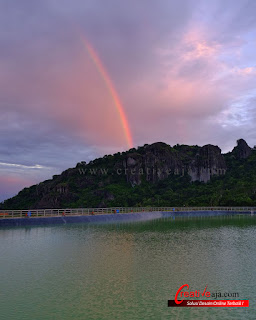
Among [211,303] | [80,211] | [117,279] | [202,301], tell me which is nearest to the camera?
[211,303]

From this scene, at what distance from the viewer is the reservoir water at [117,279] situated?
12969 mm

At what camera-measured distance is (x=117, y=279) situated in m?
17.6

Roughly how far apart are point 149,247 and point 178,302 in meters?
15.3

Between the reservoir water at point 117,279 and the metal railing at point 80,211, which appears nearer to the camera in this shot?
the reservoir water at point 117,279

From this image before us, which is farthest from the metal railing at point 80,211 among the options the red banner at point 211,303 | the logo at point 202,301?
the red banner at point 211,303

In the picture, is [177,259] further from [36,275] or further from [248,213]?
[248,213]

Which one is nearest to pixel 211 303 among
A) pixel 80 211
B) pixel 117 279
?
pixel 117 279

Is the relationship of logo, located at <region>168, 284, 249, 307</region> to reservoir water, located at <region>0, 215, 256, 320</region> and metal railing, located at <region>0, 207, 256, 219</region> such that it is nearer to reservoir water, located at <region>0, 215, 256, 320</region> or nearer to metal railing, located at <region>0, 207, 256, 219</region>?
reservoir water, located at <region>0, 215, 256, 320</region>

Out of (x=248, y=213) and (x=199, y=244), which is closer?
(x=199, y=244)

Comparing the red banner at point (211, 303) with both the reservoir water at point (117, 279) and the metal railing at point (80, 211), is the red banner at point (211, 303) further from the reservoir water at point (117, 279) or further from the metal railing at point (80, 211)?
the metal railing at point (80, 211)

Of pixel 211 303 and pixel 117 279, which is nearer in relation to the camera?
pixel 211 303

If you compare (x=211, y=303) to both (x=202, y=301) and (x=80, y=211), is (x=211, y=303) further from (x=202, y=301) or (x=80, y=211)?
(x=80, y=211)

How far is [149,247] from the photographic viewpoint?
2911cm

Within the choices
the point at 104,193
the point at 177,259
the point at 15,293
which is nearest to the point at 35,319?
the point at 15,293
